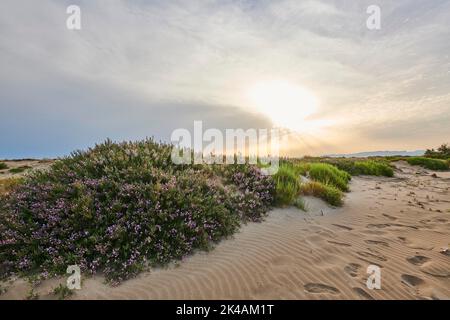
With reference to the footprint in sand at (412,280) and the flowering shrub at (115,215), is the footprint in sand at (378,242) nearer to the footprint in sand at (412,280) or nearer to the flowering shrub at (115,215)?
the footprint in sand at (412,280)

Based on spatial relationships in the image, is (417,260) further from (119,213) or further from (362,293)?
(119,213)

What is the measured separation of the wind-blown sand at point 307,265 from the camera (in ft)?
13.0

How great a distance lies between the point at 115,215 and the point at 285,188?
4.37m

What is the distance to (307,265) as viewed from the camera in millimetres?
4625

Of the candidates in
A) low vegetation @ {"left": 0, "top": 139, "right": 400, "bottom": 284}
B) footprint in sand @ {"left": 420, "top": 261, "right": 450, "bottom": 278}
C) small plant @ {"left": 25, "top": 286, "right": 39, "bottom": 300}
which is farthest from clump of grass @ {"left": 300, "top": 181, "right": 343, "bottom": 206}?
small plant @ {"left": 25, "top": 286, "right": 39, "bottom": 300}

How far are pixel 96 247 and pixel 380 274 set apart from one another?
4517 mm

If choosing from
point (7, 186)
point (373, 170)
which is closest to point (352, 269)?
point (7, 186)

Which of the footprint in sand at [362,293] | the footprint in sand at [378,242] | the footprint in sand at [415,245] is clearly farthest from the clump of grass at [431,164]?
the footprint in sand at [362,293]

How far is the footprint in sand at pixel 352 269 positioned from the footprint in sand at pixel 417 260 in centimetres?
100

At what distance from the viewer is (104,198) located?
→ 562 cm

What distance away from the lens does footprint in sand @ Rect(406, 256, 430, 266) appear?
477cm

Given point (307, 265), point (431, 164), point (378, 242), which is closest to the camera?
point (307, 265)

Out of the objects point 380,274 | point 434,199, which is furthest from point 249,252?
point 434,199

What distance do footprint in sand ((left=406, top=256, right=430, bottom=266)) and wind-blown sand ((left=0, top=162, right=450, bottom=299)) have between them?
17 mm
